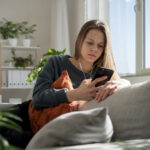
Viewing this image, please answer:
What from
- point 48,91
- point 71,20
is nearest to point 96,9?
point 71,20

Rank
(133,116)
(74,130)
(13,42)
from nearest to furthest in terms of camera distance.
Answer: (74,130), (133,116), (13,42)

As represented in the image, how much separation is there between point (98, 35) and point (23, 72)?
264cm

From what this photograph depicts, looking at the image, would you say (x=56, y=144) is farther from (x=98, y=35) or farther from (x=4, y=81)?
(x=4, y=81)

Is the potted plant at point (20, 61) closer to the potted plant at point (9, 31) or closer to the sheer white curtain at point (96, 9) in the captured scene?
the potted plant at point (9, 31)

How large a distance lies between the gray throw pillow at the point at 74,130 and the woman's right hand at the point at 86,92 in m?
0.60

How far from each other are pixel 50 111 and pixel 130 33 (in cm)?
178

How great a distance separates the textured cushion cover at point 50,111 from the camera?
1492 millimetres

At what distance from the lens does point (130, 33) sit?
3.06 meters

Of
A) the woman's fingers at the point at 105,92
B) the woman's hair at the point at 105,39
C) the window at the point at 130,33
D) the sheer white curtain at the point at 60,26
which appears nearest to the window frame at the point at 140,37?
the window at the point at 130,33

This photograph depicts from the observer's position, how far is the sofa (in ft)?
2.58

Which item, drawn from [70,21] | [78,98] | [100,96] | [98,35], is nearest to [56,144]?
[100,96]

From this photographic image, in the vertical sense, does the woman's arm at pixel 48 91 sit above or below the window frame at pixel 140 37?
below

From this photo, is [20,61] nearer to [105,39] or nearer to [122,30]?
[122,30]

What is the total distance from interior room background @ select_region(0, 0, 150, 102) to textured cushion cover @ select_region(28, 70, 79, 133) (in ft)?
3.43
